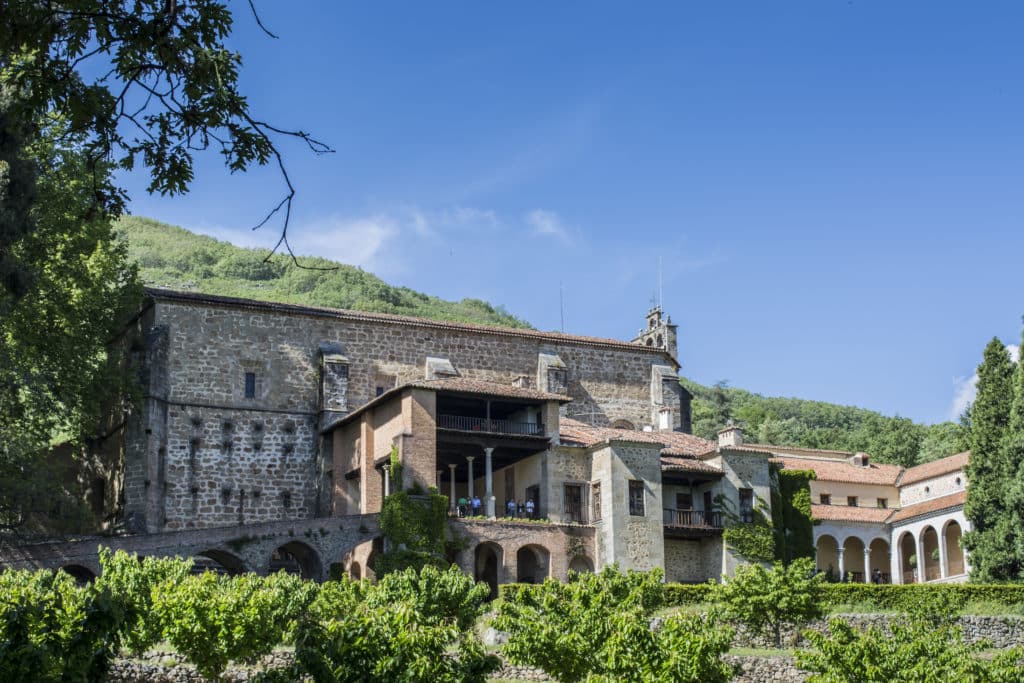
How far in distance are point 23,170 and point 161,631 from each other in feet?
31.3

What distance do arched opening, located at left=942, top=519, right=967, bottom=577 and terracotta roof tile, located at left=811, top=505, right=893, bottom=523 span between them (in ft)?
9.22

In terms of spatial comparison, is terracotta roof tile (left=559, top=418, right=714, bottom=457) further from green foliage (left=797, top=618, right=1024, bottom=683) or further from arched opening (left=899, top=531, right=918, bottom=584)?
green foliage (left=797, top=618, right=1024, bottom=683)

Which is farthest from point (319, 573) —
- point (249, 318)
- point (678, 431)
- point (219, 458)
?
point (678, 431)

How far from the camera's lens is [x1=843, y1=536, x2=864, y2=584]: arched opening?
2244 inches

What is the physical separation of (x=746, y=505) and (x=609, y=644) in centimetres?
2221

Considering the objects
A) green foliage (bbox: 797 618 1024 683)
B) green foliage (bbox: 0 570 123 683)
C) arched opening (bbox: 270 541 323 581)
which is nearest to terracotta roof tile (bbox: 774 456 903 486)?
arched opening (bbox: 270 541 323 581)

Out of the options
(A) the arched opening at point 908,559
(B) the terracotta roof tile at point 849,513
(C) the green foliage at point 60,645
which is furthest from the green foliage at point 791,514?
(C) the green foliage at point 60,645

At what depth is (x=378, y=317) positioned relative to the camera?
51.0 m

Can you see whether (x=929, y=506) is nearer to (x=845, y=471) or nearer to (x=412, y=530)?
(x=845, y=471)

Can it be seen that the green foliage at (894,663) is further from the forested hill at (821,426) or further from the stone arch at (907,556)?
the stone arch at (907,556)

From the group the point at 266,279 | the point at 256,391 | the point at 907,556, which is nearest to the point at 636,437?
the point at 256,391

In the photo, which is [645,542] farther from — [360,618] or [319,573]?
[360,618]

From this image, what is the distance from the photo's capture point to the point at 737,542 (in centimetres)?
4488

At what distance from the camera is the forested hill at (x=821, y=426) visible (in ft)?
259
